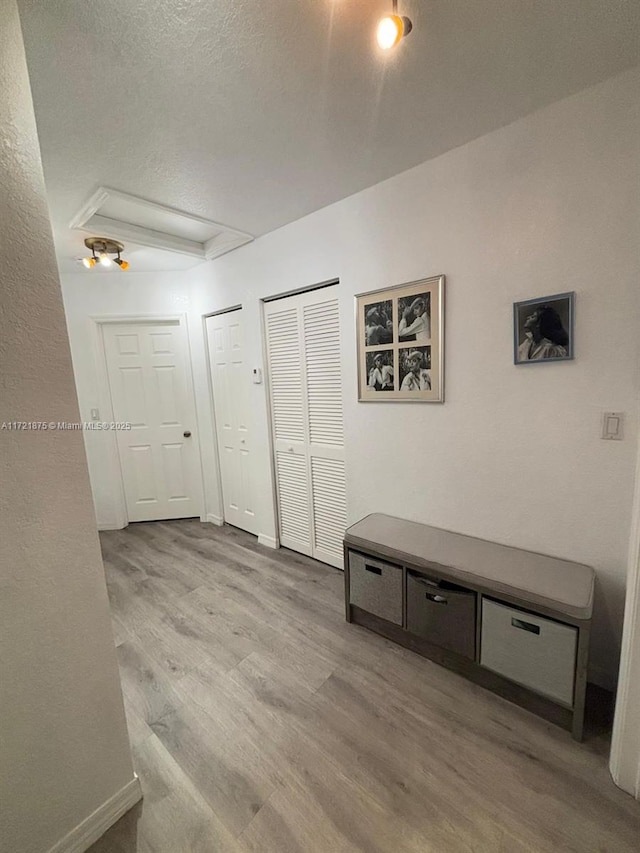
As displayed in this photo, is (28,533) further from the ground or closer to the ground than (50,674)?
further from the ground

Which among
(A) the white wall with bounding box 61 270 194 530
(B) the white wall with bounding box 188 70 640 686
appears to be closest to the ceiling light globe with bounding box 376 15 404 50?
(B) the white wall with bounding box 188 70 640 686

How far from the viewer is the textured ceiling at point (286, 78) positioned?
1.01m

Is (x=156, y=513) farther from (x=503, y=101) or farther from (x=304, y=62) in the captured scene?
(x=503, y=101)

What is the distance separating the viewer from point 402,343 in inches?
76.2

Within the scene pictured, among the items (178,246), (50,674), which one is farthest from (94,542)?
(178,246)

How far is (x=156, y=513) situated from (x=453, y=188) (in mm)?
3733

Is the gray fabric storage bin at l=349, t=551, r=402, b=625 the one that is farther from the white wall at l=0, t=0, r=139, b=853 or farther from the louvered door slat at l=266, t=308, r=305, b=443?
the white wall at l=0, t=0, r=139, b=853

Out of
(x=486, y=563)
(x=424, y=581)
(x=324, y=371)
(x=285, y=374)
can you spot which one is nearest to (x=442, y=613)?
(x=424, y=581)

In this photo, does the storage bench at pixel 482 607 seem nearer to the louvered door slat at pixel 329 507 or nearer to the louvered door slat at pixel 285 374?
the louvered door slat at pixel 329 507

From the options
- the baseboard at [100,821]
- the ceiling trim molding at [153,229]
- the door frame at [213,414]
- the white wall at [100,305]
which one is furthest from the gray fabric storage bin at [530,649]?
the white wall at [100,305]

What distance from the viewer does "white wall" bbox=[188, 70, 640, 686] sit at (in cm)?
134

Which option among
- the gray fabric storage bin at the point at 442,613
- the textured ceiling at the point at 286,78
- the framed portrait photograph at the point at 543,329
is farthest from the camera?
the gray fabric storage bin at the point at 442,613

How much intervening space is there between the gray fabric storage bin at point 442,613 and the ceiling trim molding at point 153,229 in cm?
253

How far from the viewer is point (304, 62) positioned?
1.15 meters
